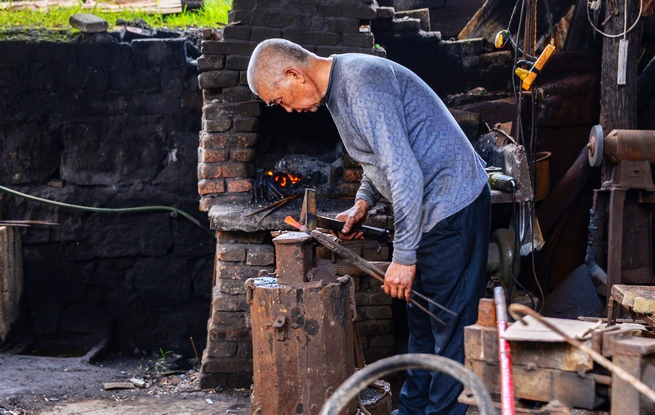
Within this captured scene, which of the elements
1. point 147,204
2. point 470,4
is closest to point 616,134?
point 470,4

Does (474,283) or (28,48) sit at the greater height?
(28,48)

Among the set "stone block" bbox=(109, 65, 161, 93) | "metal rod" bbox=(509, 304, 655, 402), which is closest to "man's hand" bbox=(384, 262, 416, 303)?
"metal rod" bbox=(509, 304, 655, 402)

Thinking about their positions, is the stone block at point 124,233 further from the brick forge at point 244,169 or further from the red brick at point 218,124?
the red brick at point 218,124

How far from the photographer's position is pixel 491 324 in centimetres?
207

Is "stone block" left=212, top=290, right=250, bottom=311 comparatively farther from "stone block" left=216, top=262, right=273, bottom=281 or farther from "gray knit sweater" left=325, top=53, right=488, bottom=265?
"gray knit sweater" left=325, top=53, right=488, bottom=265

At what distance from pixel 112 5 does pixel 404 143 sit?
15.3 feet

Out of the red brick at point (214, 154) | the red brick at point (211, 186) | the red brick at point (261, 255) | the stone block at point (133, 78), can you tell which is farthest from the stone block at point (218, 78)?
the stone block at point (133, 78)

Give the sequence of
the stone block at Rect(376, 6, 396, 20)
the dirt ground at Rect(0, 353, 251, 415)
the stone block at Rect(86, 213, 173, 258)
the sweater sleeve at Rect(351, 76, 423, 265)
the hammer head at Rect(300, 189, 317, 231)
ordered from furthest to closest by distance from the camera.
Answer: the stone block at Rect(86, 213, 173, 258), the stone block at Rect(376, 6, 396, 20), the dirt ground at Rect(0, 353, 251, 415), the hammer head at Rect(300, 189, 317, 231), the sweater sleeve at Rect(351, 76, 423, 265)

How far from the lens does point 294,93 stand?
3018mm

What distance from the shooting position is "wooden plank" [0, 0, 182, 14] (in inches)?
255

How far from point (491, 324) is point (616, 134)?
2.98 meters

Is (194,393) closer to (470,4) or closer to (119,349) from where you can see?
(119,349)

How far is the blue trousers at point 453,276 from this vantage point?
307 cm

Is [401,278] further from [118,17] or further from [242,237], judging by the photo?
[118,17]
